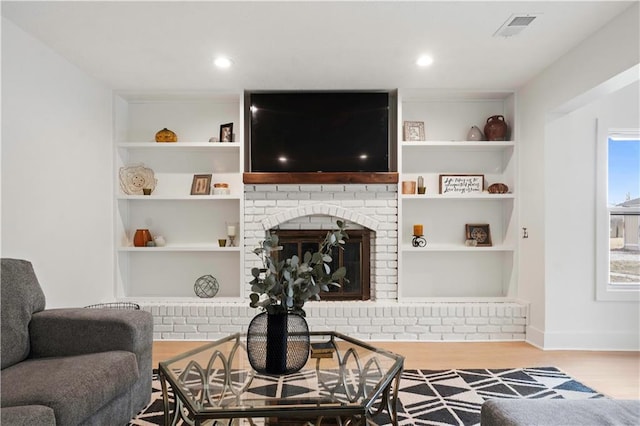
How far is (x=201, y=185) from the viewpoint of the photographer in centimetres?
483

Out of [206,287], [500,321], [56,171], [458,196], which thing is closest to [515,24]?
[458,196]

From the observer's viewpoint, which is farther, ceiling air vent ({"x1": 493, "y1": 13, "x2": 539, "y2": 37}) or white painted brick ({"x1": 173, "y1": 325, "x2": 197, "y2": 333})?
white painted brick ({"x1": 173, "y1": 325, "x2": 197, "y2": 333})

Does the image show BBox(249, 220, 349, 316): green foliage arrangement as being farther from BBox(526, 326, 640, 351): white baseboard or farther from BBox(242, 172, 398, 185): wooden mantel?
BBox(526, 326, 640, 351): white baseboard

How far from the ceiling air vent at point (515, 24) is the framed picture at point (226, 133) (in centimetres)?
263

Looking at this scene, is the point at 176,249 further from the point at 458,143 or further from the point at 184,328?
the point at 458,143

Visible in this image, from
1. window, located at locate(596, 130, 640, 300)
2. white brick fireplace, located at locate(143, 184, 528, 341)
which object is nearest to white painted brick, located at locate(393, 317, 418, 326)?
white brick fireplace, located at locate(143, 184, 528, 341)

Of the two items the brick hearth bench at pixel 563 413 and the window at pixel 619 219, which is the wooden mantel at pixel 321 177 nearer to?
the window at pixel 619 219

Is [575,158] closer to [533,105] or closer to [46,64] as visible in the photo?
[533,105]

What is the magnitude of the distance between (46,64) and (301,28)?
1.95 meters

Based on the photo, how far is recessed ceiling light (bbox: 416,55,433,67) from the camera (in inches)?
145

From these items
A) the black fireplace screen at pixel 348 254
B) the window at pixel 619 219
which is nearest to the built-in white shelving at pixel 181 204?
the black fireplace screen at pixel 348 254

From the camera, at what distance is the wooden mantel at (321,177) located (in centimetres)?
451

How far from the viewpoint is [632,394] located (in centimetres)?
298

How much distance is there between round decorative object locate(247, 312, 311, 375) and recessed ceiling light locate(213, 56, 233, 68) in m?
2.34
